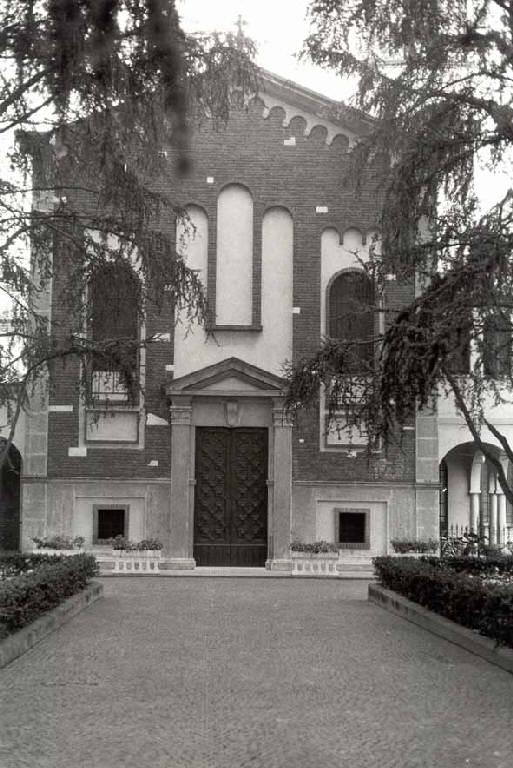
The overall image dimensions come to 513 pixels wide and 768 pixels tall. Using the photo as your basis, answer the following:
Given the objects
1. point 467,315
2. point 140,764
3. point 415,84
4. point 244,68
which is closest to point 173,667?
point 140,764

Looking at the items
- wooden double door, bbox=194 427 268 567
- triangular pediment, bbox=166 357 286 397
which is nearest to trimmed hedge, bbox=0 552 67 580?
wooden double door, bbox=194 427 268 567

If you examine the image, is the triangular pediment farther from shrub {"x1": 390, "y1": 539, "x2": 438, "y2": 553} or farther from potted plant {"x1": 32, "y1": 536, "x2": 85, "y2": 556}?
shrub {"x1": 390, "y1": 539, "x2": 438, "y2": 553}

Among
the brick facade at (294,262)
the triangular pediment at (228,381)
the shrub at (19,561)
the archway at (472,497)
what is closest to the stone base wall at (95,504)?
the brick facade at (294,262)

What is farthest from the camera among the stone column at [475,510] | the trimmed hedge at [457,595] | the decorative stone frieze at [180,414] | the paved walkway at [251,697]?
the stone column at [475,510]

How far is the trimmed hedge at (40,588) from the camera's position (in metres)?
11.1

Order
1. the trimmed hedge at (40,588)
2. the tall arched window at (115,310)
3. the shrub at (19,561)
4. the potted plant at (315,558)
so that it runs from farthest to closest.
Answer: the potted plant at (315,558)
the shrub at (19,561)
the tall arched window at (115,310)
the trimmed hedge at (40,588)

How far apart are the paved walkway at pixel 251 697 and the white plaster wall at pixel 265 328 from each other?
9.80m

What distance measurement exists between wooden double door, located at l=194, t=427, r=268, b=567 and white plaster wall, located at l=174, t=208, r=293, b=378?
1557 mm

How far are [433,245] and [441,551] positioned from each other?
13576 mm

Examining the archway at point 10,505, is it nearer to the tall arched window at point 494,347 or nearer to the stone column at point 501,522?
the stone column at point 501,522

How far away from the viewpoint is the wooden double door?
22906 millimetres

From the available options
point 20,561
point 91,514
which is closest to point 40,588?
point 20,561

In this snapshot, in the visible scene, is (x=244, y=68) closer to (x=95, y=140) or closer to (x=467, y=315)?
(x=95, y=140)

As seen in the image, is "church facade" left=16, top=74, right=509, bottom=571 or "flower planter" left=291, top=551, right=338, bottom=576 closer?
"flower planter" left=291, top=551, right=338, bottom=576
